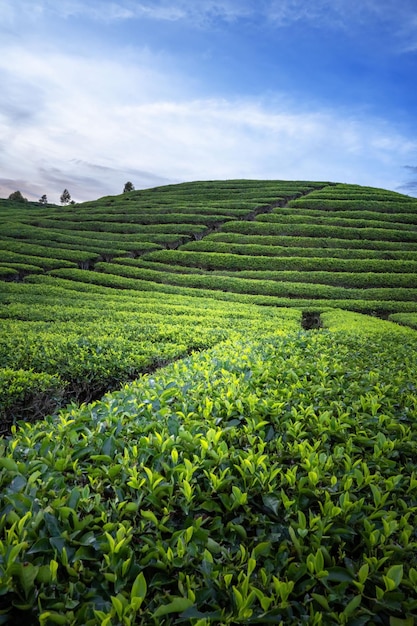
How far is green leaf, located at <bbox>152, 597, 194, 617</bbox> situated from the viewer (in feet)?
6.04

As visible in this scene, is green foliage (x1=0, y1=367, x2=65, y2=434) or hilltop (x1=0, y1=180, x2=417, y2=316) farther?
hilltop (x1=0, y1=180, x2=417, y2=316)

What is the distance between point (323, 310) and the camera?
2222cm

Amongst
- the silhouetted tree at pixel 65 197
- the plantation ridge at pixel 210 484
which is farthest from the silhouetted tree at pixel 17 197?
the plantation ridge at pixel 210 484

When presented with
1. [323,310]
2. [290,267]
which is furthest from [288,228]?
[323,310]

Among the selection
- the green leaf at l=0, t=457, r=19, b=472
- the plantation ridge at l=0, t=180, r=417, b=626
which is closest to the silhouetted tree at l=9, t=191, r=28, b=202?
the plantation ridge at l=0, t=180, r=417, b=626

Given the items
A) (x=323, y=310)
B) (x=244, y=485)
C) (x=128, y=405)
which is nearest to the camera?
(x=244, y=485)

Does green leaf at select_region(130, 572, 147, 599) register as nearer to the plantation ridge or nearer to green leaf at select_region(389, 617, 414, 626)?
the plantation ridge

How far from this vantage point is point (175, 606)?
1880 millimetres

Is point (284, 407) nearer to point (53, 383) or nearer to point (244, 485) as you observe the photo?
point (244, 485)

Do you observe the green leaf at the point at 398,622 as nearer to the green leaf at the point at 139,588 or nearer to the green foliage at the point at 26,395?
the green leaf at the point at 139,588

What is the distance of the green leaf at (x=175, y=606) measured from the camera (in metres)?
1.84

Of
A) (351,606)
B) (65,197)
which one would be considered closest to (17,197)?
(65,197)

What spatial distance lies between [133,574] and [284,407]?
9.22ft

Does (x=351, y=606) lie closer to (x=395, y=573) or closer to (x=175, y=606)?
(x=395, y=573)
